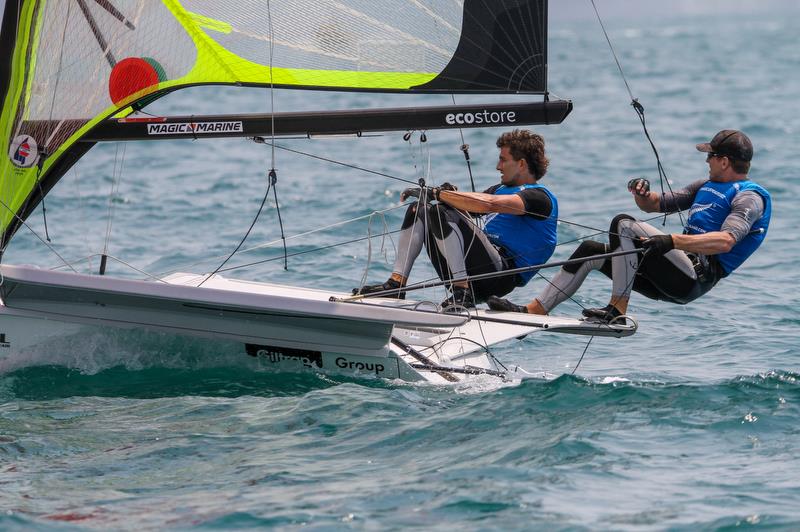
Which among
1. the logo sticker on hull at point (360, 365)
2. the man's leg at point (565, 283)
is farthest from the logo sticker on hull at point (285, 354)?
the man's leg at point (565, 283)

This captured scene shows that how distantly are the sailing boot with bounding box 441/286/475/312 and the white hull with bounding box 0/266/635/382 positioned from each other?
0.38 feet

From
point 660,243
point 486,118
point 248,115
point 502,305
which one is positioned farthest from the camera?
point 502,305

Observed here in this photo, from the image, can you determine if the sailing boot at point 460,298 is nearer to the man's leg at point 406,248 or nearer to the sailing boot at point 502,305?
the sailing boot at point 502,305

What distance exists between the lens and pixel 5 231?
623 centimetres

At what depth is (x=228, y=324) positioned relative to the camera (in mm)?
5871

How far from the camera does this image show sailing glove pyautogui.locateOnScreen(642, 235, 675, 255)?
547 cm

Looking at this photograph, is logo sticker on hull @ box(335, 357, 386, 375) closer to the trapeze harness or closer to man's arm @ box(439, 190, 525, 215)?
man's arm @ box(439, 190, 525, 215)

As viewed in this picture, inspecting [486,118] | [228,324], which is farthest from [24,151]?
[486,118]

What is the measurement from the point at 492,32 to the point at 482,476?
225 cm

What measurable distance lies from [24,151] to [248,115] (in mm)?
1235

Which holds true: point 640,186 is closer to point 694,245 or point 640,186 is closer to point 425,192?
point 694,245

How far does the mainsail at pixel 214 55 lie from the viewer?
5.70 meters

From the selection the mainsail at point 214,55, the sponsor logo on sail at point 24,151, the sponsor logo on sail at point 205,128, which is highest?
the mainsail at point 214,55

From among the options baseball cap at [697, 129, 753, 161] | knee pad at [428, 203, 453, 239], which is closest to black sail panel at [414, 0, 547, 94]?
knee pad at [428, 203, 453, 239]
